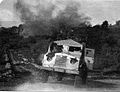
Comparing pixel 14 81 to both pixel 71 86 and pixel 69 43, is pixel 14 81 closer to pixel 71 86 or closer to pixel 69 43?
pixel 71 86

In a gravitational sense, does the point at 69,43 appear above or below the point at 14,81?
above

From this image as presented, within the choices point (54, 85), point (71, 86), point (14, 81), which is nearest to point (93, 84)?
point (71, 86)

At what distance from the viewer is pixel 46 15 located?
3809 millimetres

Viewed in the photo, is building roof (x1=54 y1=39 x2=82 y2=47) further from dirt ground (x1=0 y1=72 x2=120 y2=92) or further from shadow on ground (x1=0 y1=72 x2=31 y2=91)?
shadow on ground (x1=0 y1=72 x2=31 y2=91)

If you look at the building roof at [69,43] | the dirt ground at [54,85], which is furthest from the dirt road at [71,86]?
the building roof at [69,43]

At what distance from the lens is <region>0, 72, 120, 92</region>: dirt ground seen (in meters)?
3.72

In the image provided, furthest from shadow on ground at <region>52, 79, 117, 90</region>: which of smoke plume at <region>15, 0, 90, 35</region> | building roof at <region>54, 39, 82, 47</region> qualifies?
smoke plume at <region>15, 0, 90, 35</region>

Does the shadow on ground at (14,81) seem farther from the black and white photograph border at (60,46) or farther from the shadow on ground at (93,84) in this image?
the shadow on ground at (93,84)


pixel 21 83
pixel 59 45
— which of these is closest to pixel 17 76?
pixel 21 83

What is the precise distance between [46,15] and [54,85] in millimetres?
886

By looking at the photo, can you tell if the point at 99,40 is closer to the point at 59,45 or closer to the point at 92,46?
the point at 92,46

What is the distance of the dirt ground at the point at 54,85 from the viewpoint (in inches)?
147

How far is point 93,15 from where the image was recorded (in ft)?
12.5

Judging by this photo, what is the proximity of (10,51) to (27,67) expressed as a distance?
0.29 m
